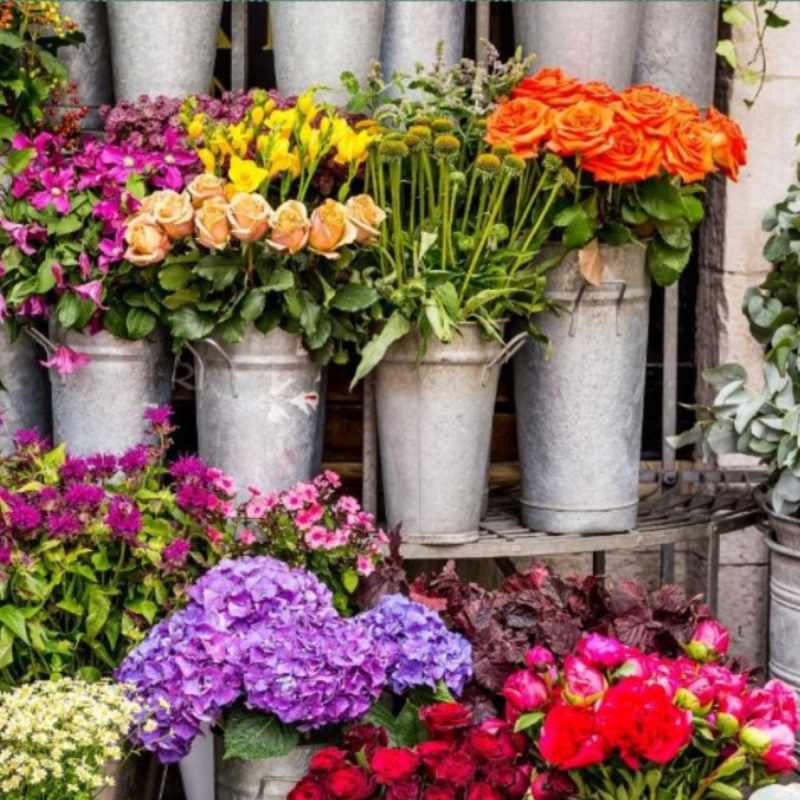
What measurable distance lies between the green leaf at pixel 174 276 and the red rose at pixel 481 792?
1044 mm

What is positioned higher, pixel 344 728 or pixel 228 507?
pixel 228 507

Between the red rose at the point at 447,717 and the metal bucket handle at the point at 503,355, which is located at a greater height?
the metal bucket handle at the point at 503,355

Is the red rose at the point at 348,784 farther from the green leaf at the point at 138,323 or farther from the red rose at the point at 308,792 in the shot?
the green leaf at the point at 138,323

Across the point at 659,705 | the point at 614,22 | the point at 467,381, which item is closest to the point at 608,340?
the point at 467,381

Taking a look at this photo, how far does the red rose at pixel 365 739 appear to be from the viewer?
8.24 ft

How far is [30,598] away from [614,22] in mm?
1525

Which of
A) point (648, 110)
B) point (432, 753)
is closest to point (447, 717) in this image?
point (432, 753)

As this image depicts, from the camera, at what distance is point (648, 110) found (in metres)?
2.93

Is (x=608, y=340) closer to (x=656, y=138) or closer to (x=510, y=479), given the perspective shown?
(x=656, y=138)

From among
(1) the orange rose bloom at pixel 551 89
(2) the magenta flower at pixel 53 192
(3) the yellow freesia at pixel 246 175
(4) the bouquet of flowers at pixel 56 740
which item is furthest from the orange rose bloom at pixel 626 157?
(4) the bouquet of flowers at pixel 56 740

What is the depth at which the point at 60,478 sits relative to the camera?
2775mm

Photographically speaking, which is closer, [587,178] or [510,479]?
[587,178]

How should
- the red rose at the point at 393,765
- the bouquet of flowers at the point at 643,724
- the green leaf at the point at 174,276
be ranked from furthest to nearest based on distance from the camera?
the green leaf at the point at 174,276 → the red rose at the point at 393,765 → the bouquet of flowers at the point at 643,724

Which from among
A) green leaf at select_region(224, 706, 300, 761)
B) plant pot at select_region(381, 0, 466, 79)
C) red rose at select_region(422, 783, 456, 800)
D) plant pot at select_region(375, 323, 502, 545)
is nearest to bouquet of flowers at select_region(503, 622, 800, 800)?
red rose at select_region(422, 783, 456, 800)
